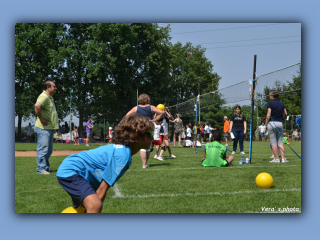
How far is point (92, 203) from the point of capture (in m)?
2.57

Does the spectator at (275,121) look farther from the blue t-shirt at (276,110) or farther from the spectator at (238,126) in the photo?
the spectator at (238,126)

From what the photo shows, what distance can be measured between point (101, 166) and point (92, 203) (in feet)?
1.09

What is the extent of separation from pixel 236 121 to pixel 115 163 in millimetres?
9806

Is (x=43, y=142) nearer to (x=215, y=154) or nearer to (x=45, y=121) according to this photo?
(x=45, y=121)

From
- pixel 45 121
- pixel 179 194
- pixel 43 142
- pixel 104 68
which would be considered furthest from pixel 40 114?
pixel 104 68

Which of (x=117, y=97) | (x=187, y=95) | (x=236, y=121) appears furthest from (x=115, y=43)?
(x=187, y=95)

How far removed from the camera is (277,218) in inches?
140

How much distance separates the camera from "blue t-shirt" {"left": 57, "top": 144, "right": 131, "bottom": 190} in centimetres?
262

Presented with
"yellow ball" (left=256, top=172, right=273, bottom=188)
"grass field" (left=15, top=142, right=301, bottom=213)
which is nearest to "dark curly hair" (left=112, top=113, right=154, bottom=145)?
"grass field" (left=15, top=142, right=301, bottom=213)

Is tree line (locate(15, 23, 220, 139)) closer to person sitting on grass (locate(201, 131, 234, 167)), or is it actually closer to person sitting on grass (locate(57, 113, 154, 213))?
person sitting on grass (locate(201, 131, 234, 167))

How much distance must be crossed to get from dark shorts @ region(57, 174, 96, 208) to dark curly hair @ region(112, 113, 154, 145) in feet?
1.49

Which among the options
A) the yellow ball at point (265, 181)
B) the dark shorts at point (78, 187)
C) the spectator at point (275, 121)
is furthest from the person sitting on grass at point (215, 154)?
the dark shorts at point (78, 187)
